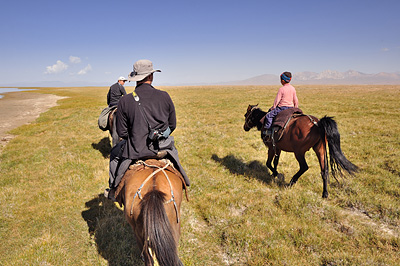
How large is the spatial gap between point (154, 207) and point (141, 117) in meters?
1.55

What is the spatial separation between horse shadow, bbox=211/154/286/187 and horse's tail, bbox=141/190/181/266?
5516 mm

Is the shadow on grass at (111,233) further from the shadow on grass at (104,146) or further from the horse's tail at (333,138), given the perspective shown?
the horse's tail at (333,138)

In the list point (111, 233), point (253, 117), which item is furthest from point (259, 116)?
point (111, 233)

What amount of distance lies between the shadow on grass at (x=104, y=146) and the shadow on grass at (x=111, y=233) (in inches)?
173

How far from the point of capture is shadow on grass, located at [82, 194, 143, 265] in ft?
13.7

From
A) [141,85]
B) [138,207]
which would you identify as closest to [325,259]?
[138,207]

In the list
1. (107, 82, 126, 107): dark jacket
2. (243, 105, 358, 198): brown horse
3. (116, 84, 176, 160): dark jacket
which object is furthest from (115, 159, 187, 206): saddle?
(107, 82, 126, 107): dark jacket

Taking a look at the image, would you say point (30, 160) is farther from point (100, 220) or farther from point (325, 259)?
point (325, 259)

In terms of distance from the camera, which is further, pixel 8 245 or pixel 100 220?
pixel 100 220

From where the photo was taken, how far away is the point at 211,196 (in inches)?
245

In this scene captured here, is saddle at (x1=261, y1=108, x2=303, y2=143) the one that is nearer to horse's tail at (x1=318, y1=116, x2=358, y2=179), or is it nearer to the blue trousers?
the blue trousers

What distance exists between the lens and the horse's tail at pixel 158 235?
237cm

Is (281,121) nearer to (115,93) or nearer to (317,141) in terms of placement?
(317,141)

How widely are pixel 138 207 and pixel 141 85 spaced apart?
2.03 meters
